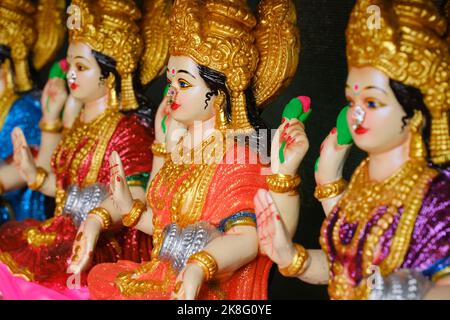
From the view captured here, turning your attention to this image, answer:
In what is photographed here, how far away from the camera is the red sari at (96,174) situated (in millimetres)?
2959

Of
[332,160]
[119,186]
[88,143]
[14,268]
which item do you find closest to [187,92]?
[119,186]

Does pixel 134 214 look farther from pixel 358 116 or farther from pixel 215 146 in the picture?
pixel 358 116

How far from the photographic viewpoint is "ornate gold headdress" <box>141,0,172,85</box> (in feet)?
10.1

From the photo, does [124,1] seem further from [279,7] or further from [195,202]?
[195,202]

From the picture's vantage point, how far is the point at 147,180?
2994 mm

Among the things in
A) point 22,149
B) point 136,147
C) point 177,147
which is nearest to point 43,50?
point 22,149

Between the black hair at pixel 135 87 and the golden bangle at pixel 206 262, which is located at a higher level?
the black hair at pixel 135 87

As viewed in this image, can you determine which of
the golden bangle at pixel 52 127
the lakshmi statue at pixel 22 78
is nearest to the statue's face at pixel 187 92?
the golden bangle at pixel 52 127

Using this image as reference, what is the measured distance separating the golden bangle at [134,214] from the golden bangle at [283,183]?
0.57m

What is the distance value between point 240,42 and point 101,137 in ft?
2.57

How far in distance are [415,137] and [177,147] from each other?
35.4 inches

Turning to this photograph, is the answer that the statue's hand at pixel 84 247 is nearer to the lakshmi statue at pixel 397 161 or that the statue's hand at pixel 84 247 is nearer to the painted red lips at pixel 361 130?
the lakshmi statue at pixel 397 161

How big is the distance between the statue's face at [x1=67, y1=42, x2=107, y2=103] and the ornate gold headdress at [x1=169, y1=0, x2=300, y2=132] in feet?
1.73

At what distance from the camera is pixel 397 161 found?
212cm
